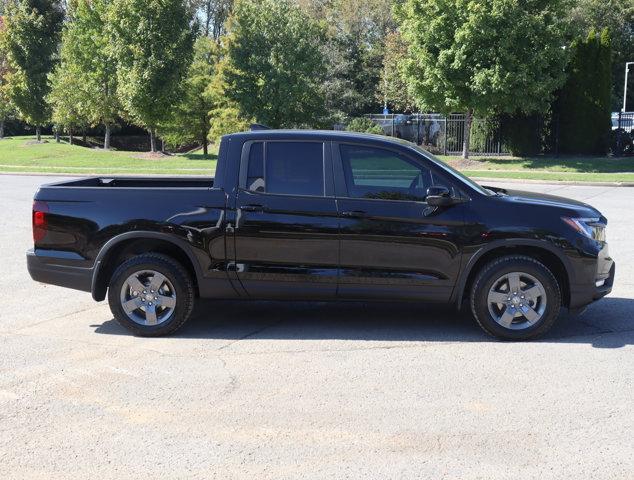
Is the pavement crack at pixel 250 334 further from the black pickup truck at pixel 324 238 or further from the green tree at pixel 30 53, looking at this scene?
the green tree at pixel 30 53

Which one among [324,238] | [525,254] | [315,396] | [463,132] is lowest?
[315,396]

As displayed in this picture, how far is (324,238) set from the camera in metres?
6.35

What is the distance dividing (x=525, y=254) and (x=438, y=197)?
998 mm

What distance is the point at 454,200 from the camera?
6.25 m

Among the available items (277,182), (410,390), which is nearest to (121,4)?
(277,182)

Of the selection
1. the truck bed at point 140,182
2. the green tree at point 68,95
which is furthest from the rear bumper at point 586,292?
the green tree at point 68,95

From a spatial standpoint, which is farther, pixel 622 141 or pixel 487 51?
pixel 622 141

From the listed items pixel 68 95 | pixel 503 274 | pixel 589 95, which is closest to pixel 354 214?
pixel 503 274

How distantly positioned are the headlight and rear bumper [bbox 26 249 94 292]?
4.37 meters

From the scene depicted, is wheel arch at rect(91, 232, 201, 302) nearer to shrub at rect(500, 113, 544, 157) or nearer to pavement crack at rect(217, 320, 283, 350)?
pavement crack at rect(217, 320, 283, 350)

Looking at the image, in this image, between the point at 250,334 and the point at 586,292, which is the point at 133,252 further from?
the point at 586,292

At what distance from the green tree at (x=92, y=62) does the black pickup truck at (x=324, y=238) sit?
33632mm

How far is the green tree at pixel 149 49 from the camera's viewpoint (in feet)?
109


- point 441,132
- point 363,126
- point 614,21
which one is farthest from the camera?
point 614,21
